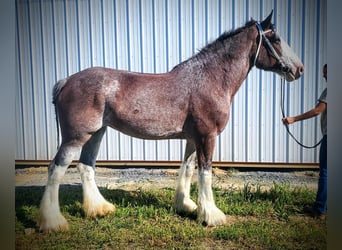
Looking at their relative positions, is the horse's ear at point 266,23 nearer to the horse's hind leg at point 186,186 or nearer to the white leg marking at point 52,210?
the horse's hind leg at point 186,186

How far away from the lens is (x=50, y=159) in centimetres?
251

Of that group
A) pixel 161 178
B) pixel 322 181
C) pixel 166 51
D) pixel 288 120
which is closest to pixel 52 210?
pixel 161 178

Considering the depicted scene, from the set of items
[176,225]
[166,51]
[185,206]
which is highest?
[166,51]

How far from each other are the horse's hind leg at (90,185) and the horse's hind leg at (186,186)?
0.48 m

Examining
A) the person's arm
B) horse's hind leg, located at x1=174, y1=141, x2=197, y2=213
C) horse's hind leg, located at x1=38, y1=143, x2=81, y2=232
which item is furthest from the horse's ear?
horse's hind leg, located at x1=38, y1=143, x2=81, y2=232

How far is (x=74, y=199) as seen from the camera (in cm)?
242

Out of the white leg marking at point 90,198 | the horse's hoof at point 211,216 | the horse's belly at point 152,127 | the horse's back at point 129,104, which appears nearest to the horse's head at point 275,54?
the horse's back at point 129,104

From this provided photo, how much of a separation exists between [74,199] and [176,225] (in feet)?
2.48

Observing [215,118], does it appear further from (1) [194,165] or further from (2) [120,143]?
(2) [120,143]

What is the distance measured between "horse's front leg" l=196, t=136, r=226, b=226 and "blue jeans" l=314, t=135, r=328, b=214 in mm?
643

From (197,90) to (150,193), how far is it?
0.80m

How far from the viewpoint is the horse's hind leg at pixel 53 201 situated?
2352 mm

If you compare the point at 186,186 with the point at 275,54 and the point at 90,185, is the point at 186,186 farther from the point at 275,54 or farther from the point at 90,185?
the point at 275,54

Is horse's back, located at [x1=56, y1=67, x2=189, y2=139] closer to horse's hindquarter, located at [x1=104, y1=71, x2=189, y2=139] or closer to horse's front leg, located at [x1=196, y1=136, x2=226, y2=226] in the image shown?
horse's hindquarter, located at [x1=104, y1=71, x2=189, y2=139]
